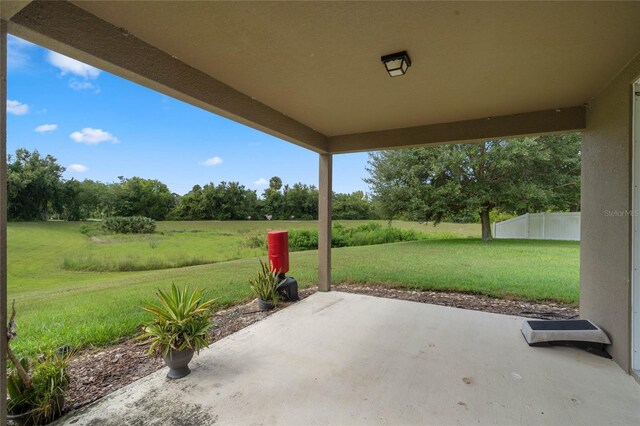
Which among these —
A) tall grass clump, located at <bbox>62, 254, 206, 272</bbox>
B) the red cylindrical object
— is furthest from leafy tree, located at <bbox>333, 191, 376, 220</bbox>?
the red cylindrical object

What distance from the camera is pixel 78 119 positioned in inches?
209

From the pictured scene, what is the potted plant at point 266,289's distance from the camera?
13.5ft

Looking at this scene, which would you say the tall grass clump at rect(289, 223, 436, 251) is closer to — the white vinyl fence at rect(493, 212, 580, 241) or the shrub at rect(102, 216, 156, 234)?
the white vinyl fence at rect(493, 212, 580, 241)

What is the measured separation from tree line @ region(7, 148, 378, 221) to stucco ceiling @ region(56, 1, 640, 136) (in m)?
2.05

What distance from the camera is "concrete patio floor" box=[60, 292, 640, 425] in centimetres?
187

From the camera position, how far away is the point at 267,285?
4168mm

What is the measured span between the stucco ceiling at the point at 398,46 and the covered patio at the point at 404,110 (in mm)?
14

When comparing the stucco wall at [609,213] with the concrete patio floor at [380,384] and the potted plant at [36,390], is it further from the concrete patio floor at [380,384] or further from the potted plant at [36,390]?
the potted plant at [36,390]

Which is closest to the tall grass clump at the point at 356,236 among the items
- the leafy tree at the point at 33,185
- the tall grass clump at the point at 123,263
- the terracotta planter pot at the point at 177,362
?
the tall grass clump at the point at 123,263

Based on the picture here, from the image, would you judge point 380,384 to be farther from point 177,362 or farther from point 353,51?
point 353,51

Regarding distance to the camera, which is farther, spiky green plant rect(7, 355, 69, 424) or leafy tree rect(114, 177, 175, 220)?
leafy tree rect(114, 177, 175, 220)

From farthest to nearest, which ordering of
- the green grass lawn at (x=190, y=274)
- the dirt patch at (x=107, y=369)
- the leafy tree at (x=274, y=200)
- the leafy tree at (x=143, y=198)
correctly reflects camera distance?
the leafy tree at (x=274, y=200), the leafy tree at (x=143, y=198), the green grass lawn at (x=190, y=274), the dirt patch at (x=107, y=369)

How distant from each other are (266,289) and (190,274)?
117 inches

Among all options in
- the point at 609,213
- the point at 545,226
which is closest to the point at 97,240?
the point at 609,213
